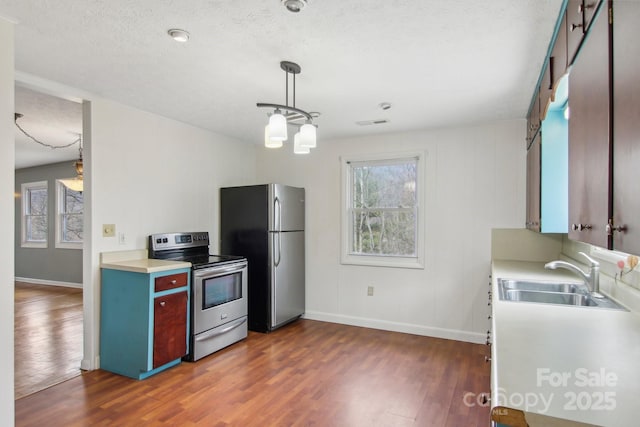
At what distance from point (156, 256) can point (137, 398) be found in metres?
1.29

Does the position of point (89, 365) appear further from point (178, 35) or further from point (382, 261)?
point (382, 261)

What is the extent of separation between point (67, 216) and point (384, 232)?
20.1 feet

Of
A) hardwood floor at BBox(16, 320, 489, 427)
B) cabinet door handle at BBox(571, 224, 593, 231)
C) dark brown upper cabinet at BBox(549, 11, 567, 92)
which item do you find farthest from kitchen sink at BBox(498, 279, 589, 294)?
dark brown upper cabinet at BBox(549, 11, 567, 92)

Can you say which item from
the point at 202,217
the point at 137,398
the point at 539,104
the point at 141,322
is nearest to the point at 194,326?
the point at 141,322

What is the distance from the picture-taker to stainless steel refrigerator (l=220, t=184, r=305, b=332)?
4059 mm

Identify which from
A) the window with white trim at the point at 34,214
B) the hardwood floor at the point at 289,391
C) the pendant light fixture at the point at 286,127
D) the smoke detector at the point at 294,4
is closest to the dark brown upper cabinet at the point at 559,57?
the smoke detector at the point at 294,4

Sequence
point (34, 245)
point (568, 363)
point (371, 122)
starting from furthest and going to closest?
point (34, 245) → point (371, 122) → point (568, 363)

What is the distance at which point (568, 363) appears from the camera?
1039 mm

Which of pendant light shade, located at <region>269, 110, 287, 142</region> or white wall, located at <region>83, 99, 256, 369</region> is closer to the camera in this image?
pendant light shade, located at <region>269, 110, 287, 142</region>

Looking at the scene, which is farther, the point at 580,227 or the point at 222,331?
the point at 222,331

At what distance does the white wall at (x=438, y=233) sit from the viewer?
12.3 feet

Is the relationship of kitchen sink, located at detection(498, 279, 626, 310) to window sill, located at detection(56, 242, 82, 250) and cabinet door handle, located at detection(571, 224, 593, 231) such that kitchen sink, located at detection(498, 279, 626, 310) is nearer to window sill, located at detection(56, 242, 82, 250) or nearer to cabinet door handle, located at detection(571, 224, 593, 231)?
cabinet door handle, located at detection(571, 224, 593, 231)

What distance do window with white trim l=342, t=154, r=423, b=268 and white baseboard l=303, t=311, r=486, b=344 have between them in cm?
69

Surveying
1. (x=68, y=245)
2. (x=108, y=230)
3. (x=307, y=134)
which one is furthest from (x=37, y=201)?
(x=307, y=134)
